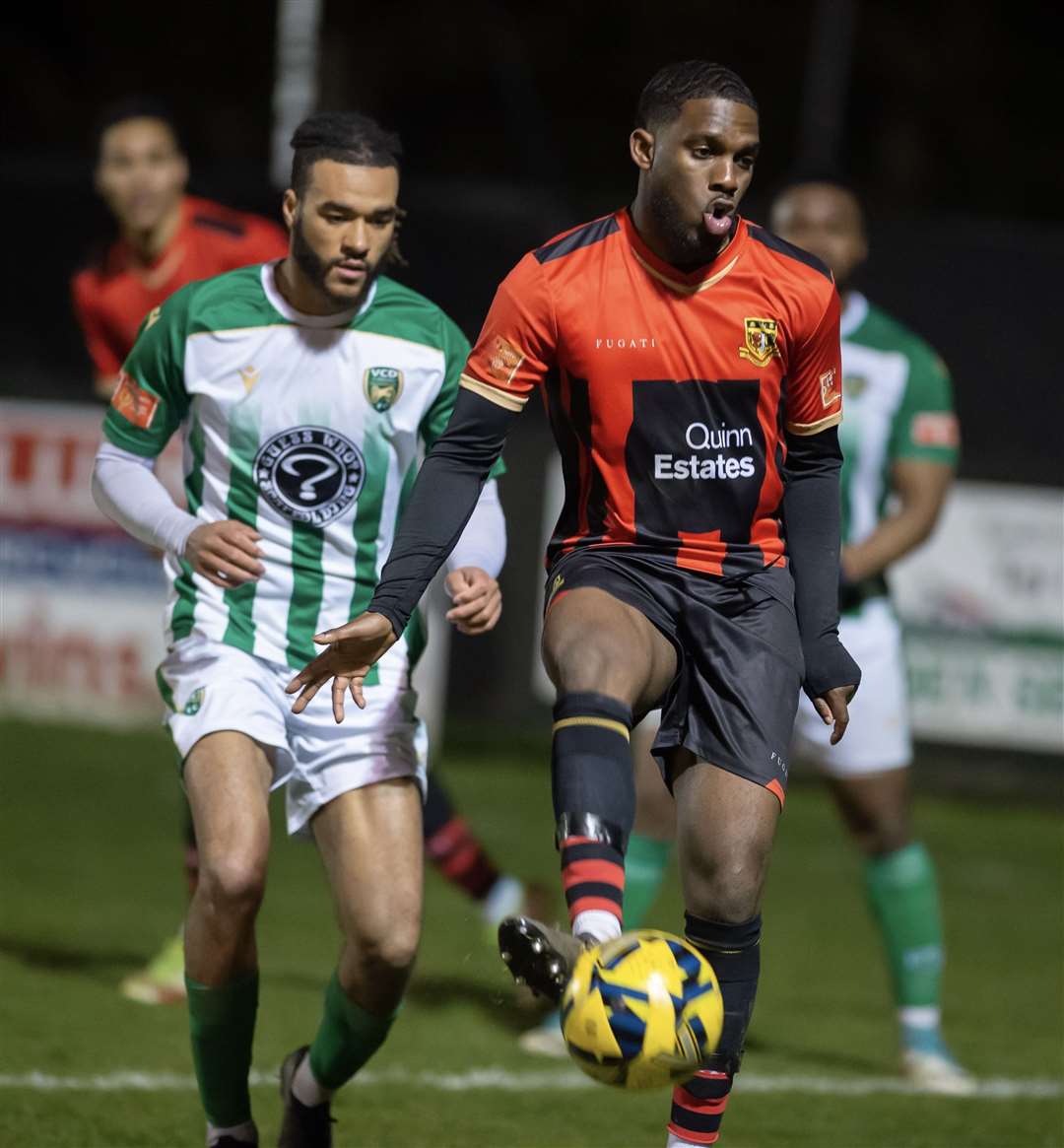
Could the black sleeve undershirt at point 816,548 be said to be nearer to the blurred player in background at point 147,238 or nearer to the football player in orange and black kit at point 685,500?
the football player in orange and black kit at point 685,500

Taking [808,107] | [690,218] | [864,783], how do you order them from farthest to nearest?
1. [808,107]
2. [864,783]
3. [690,218]

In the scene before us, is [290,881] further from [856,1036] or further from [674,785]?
[674,785]

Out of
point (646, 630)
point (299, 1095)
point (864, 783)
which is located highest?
point (646, 630)

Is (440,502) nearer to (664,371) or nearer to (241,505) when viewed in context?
(664,371)

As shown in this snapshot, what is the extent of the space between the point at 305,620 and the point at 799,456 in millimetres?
1155

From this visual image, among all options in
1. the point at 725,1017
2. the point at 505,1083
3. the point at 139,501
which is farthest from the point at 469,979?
the point at 725,1017

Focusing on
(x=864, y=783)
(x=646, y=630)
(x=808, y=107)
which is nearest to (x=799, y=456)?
(x=646, y=630)

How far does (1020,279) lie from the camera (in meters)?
10.6

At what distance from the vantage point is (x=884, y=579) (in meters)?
6.36

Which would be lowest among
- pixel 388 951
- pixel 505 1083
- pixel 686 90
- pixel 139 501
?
pixel 505 1083

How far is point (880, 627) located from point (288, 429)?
236 cm

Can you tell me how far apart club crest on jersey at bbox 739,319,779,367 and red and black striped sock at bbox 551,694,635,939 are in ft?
2.53

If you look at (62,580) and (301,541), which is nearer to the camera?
(301,541)

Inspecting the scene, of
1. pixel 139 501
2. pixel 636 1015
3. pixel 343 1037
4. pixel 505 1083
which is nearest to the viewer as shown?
pixel 636 1015
